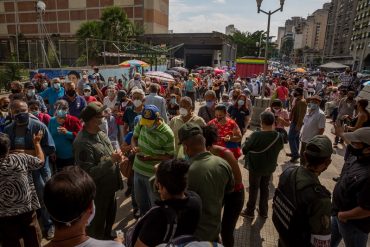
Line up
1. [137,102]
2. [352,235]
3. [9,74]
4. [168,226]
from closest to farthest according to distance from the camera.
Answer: [168,226] → [352,235] → [137,102] → [9,74]

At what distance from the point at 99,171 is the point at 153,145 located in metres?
0.78

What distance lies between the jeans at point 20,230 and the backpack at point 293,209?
2.57m

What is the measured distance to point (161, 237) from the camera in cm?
176

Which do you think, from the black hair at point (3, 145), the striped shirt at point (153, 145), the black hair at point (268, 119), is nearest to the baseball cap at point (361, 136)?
the black hair at point (268, 119)

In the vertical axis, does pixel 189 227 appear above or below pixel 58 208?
below

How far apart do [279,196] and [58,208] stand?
1.83 m

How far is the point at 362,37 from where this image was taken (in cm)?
7062

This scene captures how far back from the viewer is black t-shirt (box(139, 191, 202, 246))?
1.76 m

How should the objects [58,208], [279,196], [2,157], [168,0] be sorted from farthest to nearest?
1. [168,0]
2. [2,157]
3. [279,196]
4. [58,208]

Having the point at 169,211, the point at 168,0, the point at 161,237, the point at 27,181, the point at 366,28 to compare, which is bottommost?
the point at 27,181

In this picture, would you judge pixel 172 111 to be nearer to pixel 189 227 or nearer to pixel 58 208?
pixel 189 227

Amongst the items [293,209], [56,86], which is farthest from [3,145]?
[56,86]

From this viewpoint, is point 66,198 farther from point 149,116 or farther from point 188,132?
point 149,116

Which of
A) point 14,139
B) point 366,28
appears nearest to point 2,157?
point 14,139
